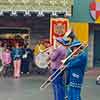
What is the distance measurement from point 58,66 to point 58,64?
3.3 inches

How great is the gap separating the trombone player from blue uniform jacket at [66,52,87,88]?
3.58ft

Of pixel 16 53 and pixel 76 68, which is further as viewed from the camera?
pixel 16 53

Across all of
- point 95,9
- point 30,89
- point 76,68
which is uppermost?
point 95,9

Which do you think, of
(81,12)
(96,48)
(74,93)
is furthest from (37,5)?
(74,93)

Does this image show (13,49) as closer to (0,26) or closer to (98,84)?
(0,26)

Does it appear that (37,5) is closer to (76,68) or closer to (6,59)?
(6,59)

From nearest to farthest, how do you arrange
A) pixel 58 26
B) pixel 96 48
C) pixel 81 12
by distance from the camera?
pixel 58 26
pixel 81 12
pixel 96 48

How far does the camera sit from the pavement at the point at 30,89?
1413 centimetres

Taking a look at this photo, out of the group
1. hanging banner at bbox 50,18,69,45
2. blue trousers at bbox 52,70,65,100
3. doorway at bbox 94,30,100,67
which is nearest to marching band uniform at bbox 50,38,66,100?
blue trousers at bbox 52,70,65,100

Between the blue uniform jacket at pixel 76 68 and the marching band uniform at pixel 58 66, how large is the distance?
1.09 meters

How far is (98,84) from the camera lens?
16906 mm

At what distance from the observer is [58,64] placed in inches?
463

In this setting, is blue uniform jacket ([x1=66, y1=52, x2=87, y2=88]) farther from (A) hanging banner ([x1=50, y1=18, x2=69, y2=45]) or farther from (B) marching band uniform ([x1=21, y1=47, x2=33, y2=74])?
(A) hanging banner ([x1=50, y1=18, x2=69, y2=45])

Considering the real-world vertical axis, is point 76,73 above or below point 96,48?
above
